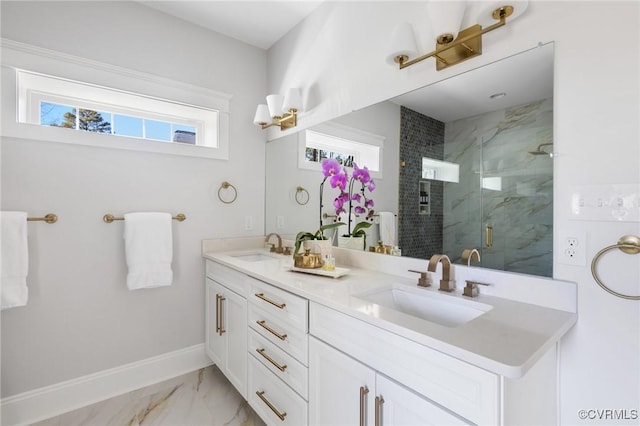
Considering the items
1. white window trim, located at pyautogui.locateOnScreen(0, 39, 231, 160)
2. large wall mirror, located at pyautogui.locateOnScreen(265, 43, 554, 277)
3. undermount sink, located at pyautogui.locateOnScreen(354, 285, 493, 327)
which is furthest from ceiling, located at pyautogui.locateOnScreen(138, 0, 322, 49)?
undermount sink, located at pyautogui.locateOnScreen(354, 285, 493, 327)

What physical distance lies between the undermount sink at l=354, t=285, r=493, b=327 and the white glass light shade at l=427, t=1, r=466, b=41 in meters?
1.07

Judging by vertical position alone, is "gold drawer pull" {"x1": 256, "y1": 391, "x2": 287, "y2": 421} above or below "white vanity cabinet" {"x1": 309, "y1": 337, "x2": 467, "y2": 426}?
below

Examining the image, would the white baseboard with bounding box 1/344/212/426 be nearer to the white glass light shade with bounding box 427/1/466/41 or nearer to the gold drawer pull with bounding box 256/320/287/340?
the gold drawer pull with bounding box 256/320/287/340

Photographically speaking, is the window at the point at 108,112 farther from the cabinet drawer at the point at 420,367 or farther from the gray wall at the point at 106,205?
the cabinet drawer at the point at 420,367

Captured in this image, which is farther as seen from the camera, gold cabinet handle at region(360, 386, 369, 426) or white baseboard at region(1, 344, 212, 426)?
white baseboard at region(1, 344, 212, 426)

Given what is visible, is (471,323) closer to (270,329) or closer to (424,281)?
(424,281)

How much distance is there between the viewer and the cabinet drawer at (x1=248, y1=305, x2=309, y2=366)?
4.15ft

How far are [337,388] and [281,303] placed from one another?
0.44 meters

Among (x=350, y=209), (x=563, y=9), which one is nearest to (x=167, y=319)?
(x=350, y=209)

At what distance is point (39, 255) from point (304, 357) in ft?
5.45

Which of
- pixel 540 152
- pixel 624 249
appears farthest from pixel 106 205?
pixel 624 249

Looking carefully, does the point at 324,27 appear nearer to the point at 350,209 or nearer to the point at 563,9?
the point at 350,209

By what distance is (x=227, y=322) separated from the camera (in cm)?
192

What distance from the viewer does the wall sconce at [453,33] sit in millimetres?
1117
